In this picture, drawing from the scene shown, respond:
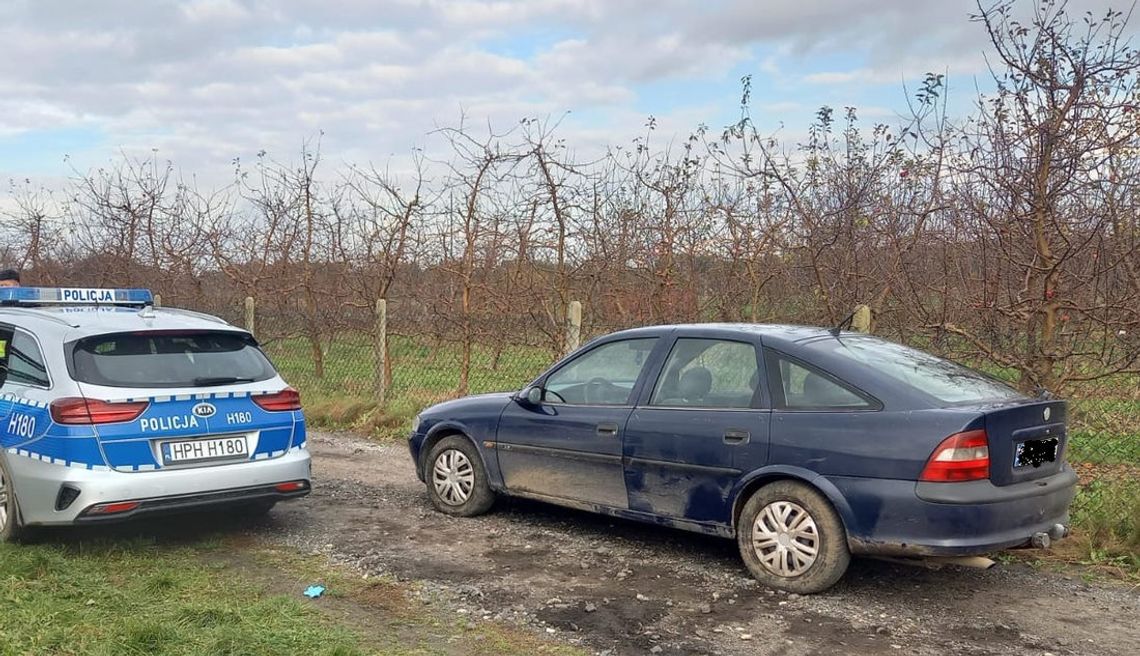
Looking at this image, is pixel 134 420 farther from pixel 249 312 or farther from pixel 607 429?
pixel 249 312

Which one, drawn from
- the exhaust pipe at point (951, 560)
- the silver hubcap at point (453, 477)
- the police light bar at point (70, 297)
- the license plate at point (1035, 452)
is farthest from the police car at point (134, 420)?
the license plate at point (1035, 452)

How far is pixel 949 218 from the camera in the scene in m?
7.93

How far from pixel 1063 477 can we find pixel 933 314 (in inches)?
98.4

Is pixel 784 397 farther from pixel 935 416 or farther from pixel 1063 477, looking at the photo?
pixel 1063 477

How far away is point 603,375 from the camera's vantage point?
20.0 ft

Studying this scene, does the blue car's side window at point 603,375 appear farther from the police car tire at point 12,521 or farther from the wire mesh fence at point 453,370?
the police car tire at point 12,521

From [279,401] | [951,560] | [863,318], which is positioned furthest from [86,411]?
[863,318]

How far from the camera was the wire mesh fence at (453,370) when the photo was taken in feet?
Result: 21.4

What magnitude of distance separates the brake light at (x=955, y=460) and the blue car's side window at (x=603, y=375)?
74.4 inches

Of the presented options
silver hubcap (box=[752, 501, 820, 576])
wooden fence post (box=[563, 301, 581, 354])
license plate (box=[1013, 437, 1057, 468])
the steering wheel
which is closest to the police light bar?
the steering wheel

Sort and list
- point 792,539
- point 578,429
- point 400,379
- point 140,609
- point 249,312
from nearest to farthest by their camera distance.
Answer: point 140,609 → point 792,539 → point 578,429 → point 400,379 → point 249,312

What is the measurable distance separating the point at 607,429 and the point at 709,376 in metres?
0.72

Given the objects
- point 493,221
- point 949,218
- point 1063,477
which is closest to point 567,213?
point 493,221

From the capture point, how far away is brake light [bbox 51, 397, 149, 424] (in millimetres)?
5348
